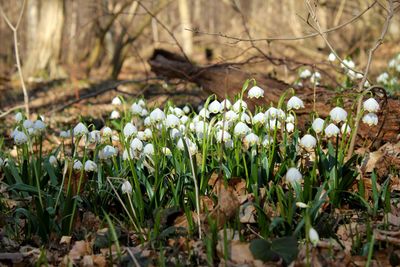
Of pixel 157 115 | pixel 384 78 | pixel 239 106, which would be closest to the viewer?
pixel 157 115

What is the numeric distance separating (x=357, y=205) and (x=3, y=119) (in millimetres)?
5280

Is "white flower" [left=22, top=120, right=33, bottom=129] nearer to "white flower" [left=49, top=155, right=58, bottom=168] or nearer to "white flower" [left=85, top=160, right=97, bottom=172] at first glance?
"white flower" [left=49, top=155, right=58, bottom=168]

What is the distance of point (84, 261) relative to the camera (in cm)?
216

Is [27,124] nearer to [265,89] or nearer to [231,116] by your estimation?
[231,116]

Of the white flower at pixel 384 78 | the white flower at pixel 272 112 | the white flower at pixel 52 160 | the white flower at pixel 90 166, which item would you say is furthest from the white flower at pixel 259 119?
Result: the white flower at pixel 384 78

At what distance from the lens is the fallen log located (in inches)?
137

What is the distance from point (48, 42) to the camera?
12117mm

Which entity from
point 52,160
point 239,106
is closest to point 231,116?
point 239,106

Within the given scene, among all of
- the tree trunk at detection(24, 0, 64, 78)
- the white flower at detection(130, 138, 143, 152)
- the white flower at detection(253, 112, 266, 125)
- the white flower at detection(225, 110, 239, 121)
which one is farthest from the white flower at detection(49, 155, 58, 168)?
the tree trunk at detection(24, 0, 64, 78)

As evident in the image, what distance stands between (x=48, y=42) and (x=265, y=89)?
9032 millimetres

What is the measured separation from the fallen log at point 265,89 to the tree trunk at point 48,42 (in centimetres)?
695

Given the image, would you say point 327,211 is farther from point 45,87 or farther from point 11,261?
point 45,87

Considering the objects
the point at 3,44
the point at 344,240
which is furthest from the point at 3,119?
the point at 3,44

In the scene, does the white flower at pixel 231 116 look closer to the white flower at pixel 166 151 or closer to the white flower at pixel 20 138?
the white flower at pixel 166 151
